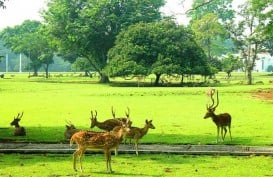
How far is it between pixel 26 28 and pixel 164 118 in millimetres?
110992

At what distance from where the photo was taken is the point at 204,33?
92.2 metres

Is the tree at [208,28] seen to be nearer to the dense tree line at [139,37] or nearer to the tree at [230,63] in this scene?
the dense tree line at [139,37]

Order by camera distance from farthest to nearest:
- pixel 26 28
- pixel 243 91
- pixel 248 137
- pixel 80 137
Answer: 1. pixel 26 28
2. pixel 243 91
3. pixel 248 137
4. pixel 80 137

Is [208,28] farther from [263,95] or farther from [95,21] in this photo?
[263,95]

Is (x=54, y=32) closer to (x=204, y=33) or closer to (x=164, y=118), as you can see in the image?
(x=204, y=33)

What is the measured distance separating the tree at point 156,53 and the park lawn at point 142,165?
157 feet

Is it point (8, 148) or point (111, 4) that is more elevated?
point (111, 4)

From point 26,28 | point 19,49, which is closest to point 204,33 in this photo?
point 19,49

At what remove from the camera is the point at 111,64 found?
220ft

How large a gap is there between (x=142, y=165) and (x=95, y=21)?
63.6 meters

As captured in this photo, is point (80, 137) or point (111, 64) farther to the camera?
point (111, 64)

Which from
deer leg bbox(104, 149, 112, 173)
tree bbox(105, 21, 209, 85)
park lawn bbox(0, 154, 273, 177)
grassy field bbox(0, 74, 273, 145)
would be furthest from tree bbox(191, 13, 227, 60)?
deer leg bbox(104, 149, 112, 173)

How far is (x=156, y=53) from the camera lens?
66.1 metres

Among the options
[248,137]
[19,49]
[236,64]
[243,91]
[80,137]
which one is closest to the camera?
[80,137]
